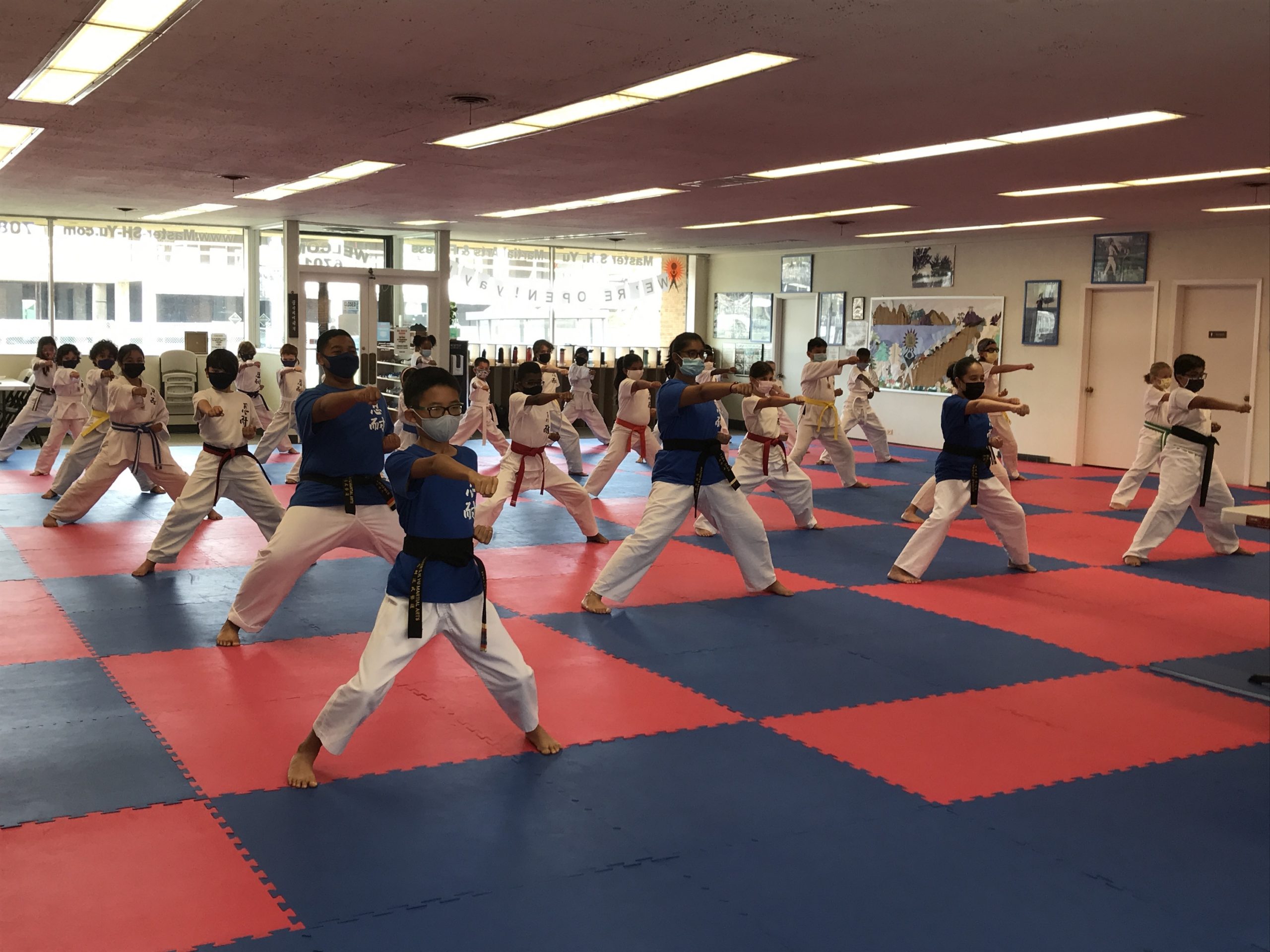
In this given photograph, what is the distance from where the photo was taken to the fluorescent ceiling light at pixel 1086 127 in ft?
21.0

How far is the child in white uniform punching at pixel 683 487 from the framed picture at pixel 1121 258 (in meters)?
8.82

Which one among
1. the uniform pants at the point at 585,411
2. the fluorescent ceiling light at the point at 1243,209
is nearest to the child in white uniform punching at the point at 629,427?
the uniform pants at the point at 585,411

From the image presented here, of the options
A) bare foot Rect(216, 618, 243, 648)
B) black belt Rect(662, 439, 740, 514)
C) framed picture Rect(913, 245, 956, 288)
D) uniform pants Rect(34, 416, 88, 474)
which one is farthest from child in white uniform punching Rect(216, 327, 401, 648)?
framed picture Rect(913, 245, 956, 288)

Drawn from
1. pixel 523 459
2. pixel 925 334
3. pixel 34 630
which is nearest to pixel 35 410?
pixel 523 459

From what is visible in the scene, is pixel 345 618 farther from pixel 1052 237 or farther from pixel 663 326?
pixel 663 326

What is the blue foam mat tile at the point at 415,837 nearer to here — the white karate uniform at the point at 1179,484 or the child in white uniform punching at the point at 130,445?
the child in white uniform punching at the point at 130,445

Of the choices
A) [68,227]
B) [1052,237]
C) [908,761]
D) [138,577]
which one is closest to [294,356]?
[68,227]

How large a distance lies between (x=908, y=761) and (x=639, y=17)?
3120 millimetres

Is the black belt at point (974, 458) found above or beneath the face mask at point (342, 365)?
beneath

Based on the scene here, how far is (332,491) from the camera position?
17.4 ft

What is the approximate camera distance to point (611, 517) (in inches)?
389

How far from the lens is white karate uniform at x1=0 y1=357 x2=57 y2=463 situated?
1227cm

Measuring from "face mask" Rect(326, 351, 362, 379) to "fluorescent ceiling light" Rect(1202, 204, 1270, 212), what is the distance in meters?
9.07

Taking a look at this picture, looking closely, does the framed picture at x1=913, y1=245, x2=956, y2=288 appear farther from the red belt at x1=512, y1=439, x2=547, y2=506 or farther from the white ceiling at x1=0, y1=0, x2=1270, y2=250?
the red belt at x1=512, y1=439, x2=547, y2=506
